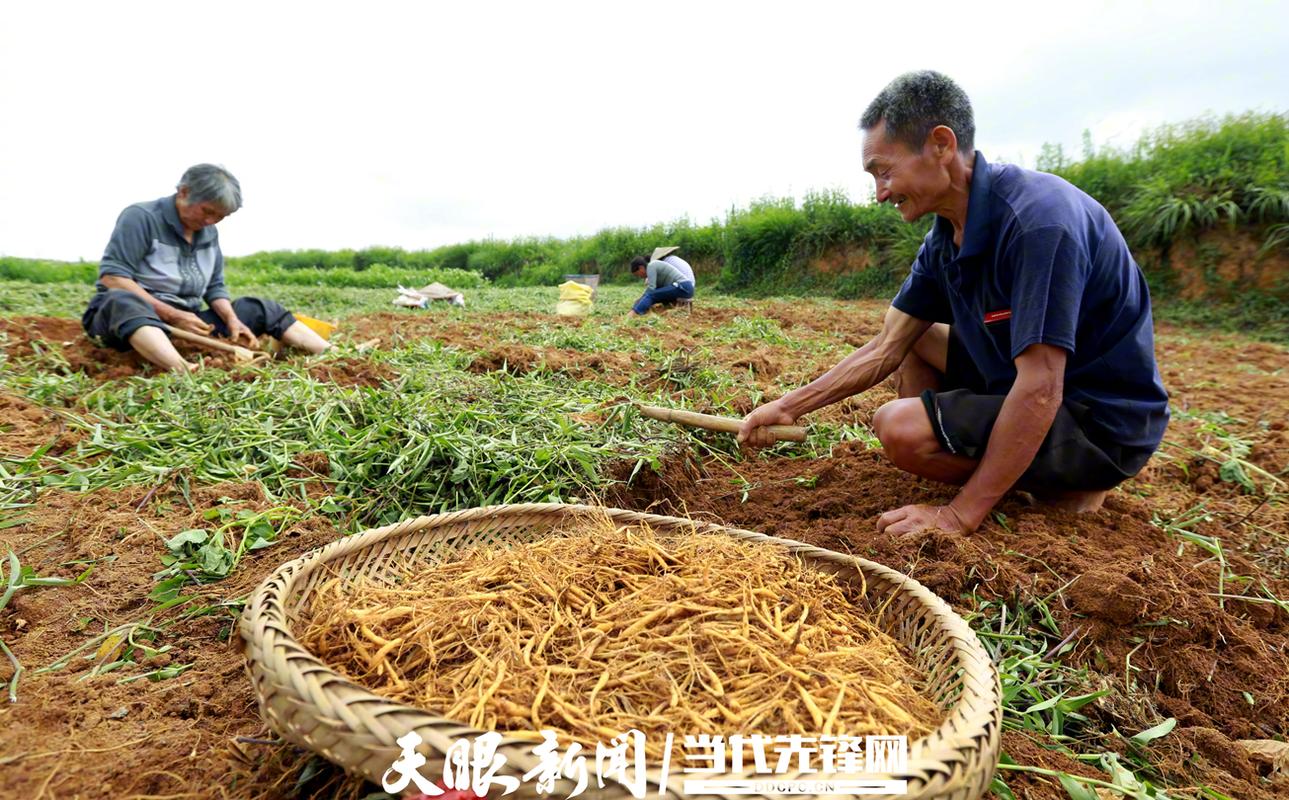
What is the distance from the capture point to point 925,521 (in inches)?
77.7

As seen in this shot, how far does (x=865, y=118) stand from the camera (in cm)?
214

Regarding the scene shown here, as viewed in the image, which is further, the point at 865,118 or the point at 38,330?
the point at 38,330

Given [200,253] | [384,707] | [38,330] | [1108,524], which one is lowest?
[1108,524]

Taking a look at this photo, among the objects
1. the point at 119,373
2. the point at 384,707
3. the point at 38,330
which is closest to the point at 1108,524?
the point at 384,707

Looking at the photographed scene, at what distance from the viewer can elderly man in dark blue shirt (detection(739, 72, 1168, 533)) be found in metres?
1.85

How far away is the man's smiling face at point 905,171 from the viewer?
Result: 6.68 feet

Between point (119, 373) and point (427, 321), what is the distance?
9.81 ft

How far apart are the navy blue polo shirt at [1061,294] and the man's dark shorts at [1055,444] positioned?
4 cm

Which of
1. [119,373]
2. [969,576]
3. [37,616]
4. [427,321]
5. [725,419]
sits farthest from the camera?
[427,321]

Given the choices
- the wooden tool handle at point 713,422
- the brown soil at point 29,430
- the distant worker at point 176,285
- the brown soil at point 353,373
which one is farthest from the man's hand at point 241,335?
the wooden tool handle at point 713,422

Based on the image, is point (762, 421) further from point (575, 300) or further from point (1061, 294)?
point (575, 300)

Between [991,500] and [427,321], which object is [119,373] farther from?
[991,500]

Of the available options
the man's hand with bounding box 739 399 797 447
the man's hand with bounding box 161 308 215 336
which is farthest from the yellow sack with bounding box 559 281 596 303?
the man's hand with bounding box 739 399 797 447

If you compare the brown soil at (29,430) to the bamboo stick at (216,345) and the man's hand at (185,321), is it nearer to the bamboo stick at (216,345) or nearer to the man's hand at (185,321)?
the bamboo stick at (216,345)
